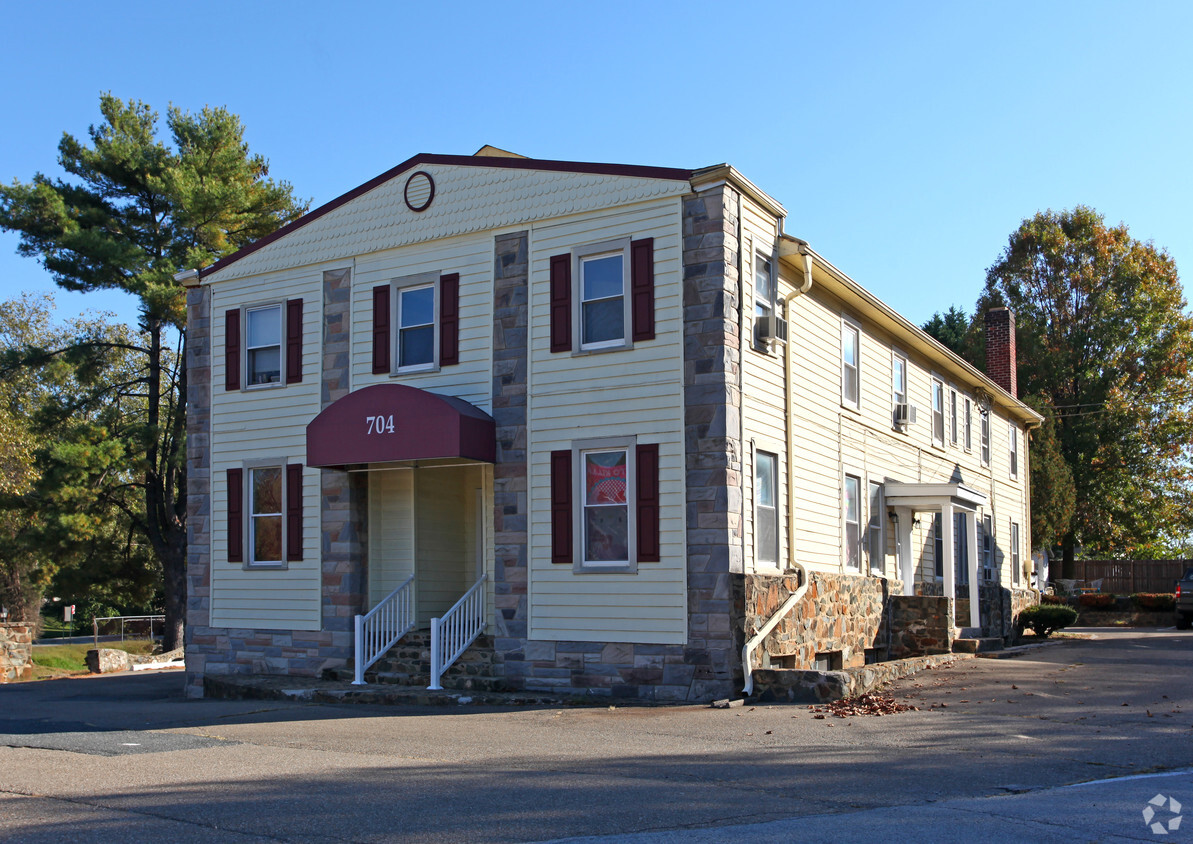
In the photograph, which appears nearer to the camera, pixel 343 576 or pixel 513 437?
pixel 513 437

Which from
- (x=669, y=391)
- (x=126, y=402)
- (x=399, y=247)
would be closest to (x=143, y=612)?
(x=126, y=402)

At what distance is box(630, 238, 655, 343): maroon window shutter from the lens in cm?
1493

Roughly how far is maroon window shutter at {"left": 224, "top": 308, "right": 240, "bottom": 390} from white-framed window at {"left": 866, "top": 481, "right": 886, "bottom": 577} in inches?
453

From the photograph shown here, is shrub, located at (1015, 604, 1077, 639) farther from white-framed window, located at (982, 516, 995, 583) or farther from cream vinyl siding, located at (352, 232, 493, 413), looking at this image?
cream vinyl siding, located at (352, 232, 493, 413)

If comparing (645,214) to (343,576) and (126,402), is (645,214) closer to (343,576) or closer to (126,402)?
(343,576)

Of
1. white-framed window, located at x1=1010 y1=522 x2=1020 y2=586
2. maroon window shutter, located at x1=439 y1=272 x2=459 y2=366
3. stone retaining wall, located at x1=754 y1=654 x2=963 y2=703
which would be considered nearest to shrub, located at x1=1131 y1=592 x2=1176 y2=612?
white-framed window, located at x1=1010 y1=522 x2=1020 y2=586

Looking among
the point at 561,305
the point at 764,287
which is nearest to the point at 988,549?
the point at 764,287

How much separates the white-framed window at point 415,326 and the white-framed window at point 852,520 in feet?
24.4

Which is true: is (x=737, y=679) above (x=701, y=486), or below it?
below

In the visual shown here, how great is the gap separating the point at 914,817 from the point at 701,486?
7720 millimetres

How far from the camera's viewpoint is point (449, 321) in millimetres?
16844

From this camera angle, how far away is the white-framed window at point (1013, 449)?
30.8m

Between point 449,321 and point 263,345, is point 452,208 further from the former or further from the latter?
point 263,345

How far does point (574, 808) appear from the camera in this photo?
7.28 meters
